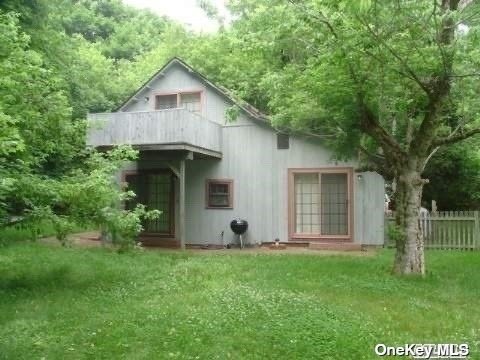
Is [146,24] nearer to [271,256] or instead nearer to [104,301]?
[271,256]

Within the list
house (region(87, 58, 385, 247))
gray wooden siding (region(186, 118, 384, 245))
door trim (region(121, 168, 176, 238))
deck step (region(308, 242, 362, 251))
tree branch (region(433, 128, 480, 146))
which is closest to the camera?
tree branch (region(433, 128, 480, 146))

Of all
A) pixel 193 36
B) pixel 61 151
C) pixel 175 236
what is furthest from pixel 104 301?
pixel 193 36

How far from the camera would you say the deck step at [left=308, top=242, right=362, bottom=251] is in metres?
16.0

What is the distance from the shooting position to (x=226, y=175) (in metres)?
17.5

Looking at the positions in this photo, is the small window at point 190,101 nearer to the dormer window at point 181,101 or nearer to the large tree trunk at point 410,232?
the dormer window at point 181,101

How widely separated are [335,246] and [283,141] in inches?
148

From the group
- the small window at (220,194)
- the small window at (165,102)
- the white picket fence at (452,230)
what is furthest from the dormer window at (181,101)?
the white picket fence at (452,230)

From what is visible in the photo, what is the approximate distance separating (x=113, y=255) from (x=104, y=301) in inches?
208

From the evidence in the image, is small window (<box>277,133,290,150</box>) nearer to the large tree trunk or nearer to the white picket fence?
the white picket fence

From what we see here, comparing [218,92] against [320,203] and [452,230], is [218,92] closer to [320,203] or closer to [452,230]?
[320,203]

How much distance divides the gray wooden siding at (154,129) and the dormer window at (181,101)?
168cm

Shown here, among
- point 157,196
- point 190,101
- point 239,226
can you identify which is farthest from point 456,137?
point 157,196

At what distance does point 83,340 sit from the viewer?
6.58 m

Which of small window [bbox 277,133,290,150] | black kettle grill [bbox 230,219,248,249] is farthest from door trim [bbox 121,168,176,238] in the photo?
small window [bbox 277,133,290,150]
